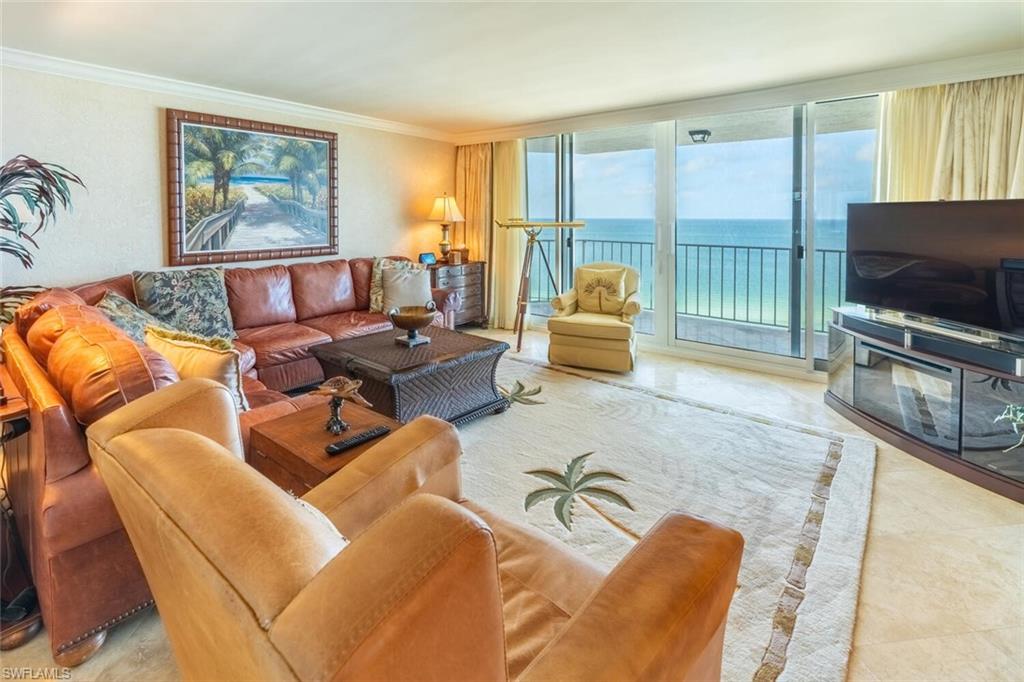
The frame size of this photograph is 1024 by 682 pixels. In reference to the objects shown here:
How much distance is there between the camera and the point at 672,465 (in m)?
2.86

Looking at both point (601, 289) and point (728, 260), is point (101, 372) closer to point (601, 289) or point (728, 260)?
point (601, 289)

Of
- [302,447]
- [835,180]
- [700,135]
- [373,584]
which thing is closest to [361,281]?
[700,135]

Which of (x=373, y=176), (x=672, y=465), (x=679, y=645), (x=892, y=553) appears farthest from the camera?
(x=373, y=176)

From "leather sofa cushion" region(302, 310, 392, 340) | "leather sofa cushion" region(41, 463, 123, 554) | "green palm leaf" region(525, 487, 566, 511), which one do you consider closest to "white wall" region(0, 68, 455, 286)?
"leather sofa cushion" region(302, 310, 392, 340)

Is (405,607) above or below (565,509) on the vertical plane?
above

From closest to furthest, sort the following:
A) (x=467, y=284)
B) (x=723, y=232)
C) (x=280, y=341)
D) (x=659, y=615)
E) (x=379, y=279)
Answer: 1. (x=659, y=615)
2. (x=280, y=341)
3. (x=379, y=279)
4. (x=723, y=232)
5. (x=467, y=284)

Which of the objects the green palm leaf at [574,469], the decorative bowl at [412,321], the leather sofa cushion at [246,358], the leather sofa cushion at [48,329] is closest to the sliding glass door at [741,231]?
the green palm leaf at [574,469]

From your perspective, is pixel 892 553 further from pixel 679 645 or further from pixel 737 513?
pixel 679 645

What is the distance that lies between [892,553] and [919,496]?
2.02 ft

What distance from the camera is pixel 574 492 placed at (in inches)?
101

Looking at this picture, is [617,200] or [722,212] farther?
[617,200]

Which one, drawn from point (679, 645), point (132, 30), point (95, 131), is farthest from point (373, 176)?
point (679, 645)

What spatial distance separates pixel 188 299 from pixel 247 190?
116cm

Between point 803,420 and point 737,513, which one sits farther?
point 803,420
